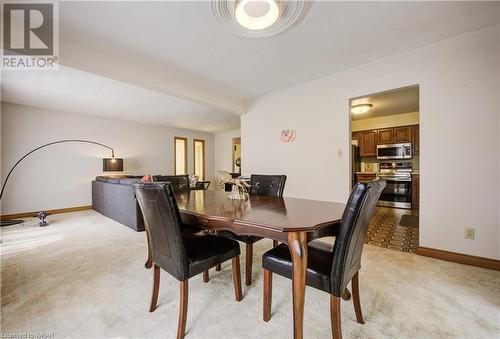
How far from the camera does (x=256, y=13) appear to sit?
5.89 ft

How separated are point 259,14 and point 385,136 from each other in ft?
15.8

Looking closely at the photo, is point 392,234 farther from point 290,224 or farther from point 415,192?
point 290,224

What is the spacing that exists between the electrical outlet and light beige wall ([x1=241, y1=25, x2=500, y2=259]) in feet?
0.11

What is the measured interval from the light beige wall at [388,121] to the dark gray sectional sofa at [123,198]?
507cm

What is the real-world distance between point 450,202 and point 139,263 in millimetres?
3433

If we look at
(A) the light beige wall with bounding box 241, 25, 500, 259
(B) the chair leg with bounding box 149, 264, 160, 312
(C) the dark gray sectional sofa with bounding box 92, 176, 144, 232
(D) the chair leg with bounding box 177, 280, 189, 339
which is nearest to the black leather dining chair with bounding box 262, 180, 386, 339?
(D) the chair leg with bounding box 177, 280, 189, 339

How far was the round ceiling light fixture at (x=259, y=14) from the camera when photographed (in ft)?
5.51

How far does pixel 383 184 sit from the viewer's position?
122 centimetres

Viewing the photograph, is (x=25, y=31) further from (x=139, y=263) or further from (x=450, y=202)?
(x=450, y=202)

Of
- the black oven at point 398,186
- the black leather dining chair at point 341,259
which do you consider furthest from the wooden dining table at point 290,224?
the black oven at point 398,186

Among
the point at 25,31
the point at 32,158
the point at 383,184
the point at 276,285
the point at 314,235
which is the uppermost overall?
the point at 25,31

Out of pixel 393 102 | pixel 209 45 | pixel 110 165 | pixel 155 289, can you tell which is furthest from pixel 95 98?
pixel 393 102

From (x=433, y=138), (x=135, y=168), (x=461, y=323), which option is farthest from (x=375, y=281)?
(x=135, y=168)

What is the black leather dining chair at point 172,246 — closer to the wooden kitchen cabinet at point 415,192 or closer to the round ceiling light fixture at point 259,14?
the round ceiling light fixture at point 259,14
